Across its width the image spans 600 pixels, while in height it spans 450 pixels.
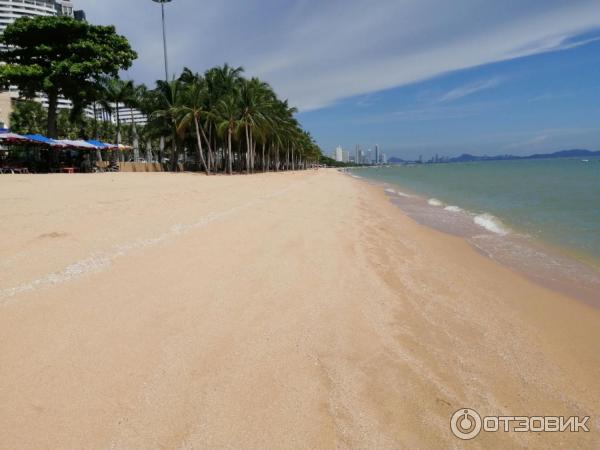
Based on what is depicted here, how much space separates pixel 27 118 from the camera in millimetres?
50781

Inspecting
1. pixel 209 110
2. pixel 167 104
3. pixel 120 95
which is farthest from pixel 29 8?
pixel 209 110

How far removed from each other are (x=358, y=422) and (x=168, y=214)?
755 cm

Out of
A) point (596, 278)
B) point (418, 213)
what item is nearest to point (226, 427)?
point (596, 278)

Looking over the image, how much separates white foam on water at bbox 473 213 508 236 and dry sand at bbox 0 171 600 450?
16.4 ft

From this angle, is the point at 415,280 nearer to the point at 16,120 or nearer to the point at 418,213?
the point at 418,213

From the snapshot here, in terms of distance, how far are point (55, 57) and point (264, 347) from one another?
120 feet

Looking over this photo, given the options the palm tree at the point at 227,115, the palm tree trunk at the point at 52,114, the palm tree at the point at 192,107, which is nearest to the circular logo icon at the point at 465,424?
the palm tree at the point at 192,107

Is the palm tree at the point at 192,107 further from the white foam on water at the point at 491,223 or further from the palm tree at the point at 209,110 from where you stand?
the white foam on water at the point at 491,223

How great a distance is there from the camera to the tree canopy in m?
28.2

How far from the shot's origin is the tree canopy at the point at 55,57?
28.2 meters

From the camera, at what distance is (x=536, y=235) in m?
10.0

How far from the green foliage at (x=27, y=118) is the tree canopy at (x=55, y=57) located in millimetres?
22604

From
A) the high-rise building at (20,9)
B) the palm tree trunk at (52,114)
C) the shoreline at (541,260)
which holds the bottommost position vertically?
the shoreline at (541,260)

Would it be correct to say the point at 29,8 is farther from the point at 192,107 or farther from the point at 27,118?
the point at 192,107
